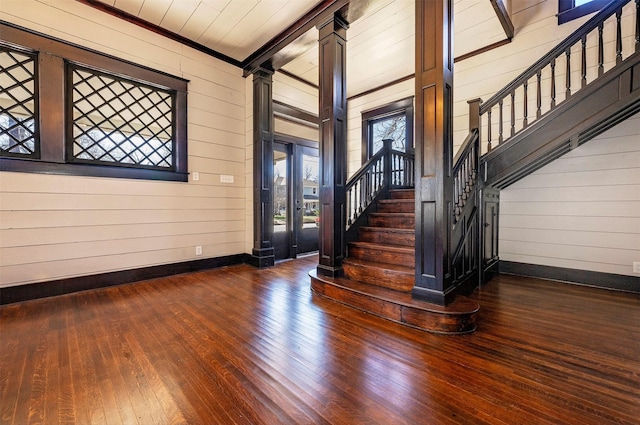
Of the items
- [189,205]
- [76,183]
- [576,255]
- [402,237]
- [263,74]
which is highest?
[263,74]

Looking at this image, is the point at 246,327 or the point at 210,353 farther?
the point at 246,327

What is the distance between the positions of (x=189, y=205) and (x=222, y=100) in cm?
177

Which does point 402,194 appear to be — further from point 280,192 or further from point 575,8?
point 575,8

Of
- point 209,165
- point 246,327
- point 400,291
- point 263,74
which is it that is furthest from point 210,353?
point 263,74

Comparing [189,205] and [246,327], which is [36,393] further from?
[189,205]

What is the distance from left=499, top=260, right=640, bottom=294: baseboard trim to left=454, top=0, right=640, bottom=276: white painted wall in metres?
0.07

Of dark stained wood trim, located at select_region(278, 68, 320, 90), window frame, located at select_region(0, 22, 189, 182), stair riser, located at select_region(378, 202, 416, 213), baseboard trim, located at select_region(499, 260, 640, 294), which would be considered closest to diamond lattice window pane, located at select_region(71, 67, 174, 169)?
window frame, located at select_region(0, 22, 189, 182)

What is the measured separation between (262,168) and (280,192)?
2.66 feet

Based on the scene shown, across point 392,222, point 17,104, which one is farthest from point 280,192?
Result: point 17,104

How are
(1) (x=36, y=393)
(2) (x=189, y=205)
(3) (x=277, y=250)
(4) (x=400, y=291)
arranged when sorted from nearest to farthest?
(1) (x=36, y=393) → (4) (x=400, y=291) → (2) (x=189, y=205) → (3) (x=277, y=250)

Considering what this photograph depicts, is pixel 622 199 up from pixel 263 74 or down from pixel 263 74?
down

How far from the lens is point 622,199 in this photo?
3184 millimetres

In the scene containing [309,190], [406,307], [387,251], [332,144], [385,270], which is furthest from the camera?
[309,190]

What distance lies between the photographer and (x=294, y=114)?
522 cm
